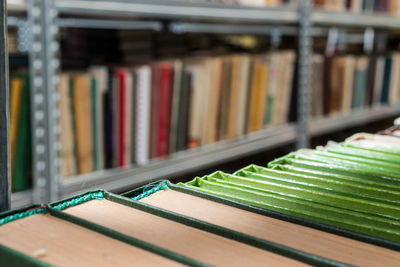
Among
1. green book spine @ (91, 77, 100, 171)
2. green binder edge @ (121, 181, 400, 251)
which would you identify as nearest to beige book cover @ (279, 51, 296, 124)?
green book spine @ (91, 77, 100, 171)

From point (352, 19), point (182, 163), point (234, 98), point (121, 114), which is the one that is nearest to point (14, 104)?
point (121, 114)

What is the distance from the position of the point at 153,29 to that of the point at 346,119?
92 cm

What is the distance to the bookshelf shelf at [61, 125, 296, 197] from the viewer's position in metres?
1.24

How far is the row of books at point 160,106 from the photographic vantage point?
126 centimetres

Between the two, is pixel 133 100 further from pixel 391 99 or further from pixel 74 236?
pixel 391 99

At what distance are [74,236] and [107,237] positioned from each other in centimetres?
2

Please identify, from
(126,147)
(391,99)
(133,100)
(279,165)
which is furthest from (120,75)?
(391,99)

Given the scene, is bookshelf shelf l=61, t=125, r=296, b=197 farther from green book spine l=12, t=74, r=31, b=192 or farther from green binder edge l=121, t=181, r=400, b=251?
green binder edge l=121, t=181, r=400, b=251

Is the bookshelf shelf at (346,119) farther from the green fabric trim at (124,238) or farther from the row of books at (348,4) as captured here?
the green fabric trim at (124,238)

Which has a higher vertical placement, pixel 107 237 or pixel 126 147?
pixel 107 237

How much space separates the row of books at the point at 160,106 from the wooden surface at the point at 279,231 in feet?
2.76

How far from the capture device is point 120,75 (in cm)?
133

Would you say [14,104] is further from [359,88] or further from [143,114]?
[359,88]

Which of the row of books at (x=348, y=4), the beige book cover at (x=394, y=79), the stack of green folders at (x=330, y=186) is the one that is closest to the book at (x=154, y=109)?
the row of books at (x=348, y=4)
